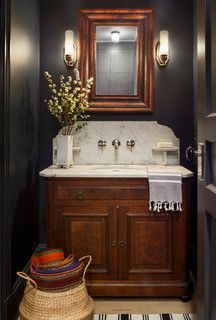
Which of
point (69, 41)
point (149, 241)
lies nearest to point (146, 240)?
point (149, 241)

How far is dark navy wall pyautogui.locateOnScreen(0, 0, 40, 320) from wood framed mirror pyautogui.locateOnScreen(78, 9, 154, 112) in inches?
17.1

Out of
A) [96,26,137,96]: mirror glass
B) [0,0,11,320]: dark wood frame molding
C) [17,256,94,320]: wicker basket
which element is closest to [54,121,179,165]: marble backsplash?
[96,26,137,96]: mirror glass

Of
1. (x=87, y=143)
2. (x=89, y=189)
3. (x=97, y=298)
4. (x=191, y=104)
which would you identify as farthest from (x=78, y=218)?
(x=191, y=104)

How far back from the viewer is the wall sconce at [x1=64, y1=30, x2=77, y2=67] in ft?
9.44

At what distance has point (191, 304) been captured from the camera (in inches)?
94.0

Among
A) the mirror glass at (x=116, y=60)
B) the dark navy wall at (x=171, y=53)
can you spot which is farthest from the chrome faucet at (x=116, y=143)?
the mirror glass at (x=116, y=60)

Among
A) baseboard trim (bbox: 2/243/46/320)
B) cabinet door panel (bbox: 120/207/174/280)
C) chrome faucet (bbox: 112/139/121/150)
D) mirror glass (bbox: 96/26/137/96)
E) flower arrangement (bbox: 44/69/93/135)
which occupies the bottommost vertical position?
baseboard trim (bbox: 2/243/46/320)

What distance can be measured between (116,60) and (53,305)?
1.93 m

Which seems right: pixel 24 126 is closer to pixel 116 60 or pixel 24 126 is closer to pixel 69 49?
pixel 69 49

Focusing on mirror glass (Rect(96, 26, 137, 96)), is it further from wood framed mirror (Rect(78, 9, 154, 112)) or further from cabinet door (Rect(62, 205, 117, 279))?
cabinet door (Rect(62, 205, 117, 279))

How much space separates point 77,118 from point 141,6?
1076 mm

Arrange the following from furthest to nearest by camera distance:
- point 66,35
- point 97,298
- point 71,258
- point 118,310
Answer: point 66,35, point 97,298, point 118,310, point 71,258

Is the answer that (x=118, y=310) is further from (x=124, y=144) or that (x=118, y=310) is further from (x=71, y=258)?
(x=124, y=144)

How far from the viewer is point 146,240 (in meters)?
2.38
